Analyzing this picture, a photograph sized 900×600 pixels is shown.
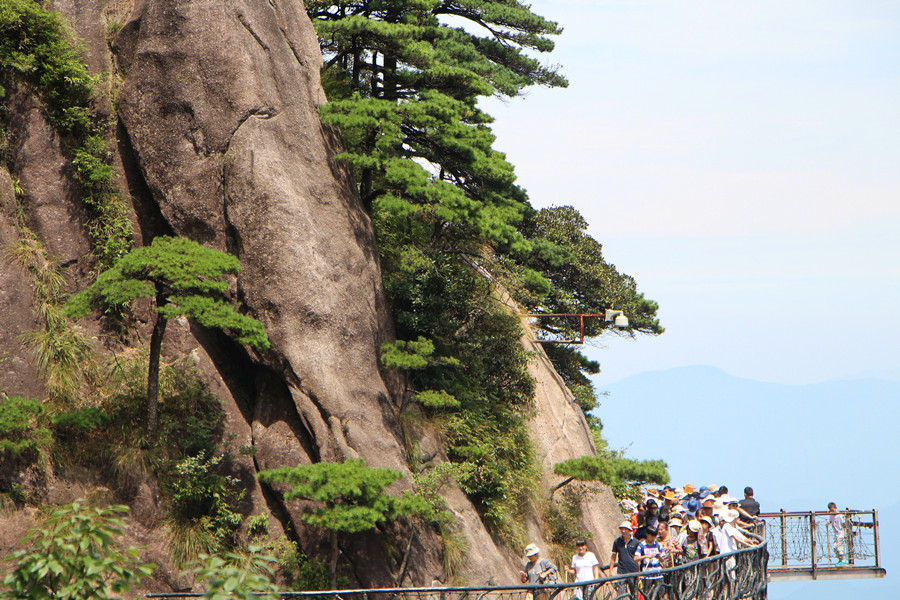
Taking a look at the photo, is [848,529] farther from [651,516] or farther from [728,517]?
[728,517]

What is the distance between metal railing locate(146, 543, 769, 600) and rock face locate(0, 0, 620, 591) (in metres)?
5.50

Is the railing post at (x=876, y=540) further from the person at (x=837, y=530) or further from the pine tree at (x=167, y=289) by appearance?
the pine tree at (x=167, y=289)

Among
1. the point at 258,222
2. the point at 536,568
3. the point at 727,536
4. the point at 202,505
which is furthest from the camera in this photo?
the point at 258,222

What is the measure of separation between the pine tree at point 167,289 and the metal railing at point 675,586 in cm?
494

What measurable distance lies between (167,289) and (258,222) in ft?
8.47

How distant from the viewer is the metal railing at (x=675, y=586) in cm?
981

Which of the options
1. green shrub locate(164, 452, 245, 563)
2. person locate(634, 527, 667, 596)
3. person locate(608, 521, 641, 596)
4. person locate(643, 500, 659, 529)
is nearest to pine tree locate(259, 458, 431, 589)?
green shrub locate(164, 452, 245, 563)

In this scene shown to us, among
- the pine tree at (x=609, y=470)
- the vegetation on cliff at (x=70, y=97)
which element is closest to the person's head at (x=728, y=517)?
the pine tree at (x=609, y=470)

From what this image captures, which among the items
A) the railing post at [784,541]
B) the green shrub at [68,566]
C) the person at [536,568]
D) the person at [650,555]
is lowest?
the railing post at [784,541]

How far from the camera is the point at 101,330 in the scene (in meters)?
17.3

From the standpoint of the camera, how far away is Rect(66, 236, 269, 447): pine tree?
14445 mm

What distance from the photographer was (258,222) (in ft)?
56.4

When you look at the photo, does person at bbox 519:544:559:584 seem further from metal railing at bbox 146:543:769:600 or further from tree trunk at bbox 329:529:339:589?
tree trunk at bbox 329:529:339:589

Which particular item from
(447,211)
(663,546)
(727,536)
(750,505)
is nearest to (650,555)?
(663,546)
